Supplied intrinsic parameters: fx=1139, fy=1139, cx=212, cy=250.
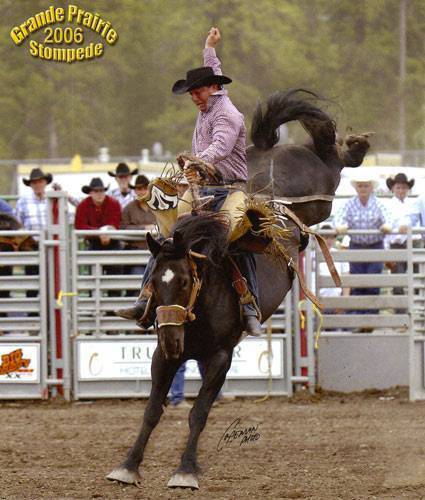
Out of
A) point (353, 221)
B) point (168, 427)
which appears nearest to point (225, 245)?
point (168, 427)

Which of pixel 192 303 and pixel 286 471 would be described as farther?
pixel 286 471

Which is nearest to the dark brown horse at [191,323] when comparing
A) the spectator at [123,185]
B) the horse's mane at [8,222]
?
the horse's mane at [8,222]

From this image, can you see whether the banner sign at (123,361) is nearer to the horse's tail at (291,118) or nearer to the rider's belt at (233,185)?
the horse's tail at (291,118)

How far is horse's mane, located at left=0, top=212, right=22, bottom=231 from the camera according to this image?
35.1ft

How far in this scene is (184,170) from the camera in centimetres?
658

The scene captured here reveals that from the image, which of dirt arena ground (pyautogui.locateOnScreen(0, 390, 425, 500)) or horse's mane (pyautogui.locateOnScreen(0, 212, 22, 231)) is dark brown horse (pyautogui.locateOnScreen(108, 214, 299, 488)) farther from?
horse's mane (pyautogui.locateOnScreen(0, 212, 22, 231))

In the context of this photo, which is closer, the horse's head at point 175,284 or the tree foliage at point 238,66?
the horse's head at point 175,284

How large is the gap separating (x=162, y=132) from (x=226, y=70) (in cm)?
252

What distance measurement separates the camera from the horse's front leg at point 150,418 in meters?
6.11

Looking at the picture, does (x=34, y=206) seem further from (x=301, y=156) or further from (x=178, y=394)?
(x=301, y=156)

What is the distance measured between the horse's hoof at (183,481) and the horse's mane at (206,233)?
3.91ft

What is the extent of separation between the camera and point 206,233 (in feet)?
20.9

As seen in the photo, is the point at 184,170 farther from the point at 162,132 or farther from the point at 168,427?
the point at 162,132

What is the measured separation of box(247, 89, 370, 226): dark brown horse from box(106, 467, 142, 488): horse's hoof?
2.25m
